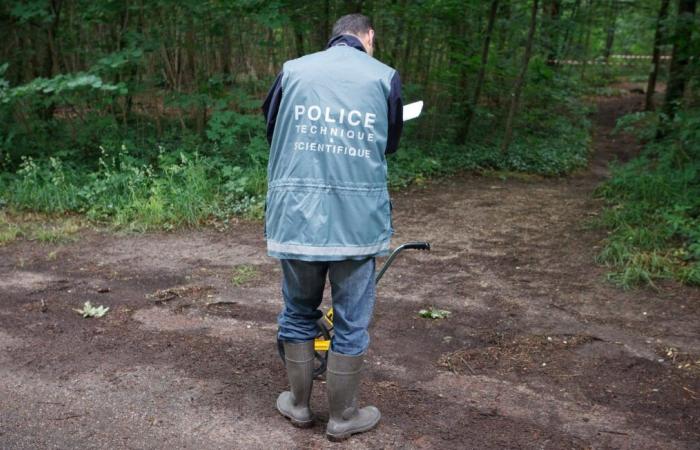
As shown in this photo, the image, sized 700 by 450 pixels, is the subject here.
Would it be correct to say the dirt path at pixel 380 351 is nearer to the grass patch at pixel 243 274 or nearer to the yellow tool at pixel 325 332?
the grass patch at pixel 243 274

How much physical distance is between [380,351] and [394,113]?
5.88ft

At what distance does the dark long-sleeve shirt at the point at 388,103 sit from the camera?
9.89ft

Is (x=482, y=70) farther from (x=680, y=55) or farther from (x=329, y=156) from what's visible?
(x=329, y=156)

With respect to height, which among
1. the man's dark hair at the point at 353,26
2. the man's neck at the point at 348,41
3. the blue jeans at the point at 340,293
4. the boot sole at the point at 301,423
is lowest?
the boot sole at the point at 301,423

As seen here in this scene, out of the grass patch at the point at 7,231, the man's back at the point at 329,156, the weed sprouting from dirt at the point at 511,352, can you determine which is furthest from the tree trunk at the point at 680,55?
the grass patch at the point at 7,231

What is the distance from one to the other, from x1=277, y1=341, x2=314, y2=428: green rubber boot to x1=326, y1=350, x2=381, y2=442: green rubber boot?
132mm

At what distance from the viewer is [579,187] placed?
33.8 ft

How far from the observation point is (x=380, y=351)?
13.9ft

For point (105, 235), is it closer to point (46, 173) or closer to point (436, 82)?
point (46, 173)

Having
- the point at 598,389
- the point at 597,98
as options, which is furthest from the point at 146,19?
the point at 597,98

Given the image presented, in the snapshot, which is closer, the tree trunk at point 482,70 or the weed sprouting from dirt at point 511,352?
the weed sprouting from dirt at point 511,352

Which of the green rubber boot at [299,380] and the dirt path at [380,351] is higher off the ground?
the green rubber boot at [299,380]

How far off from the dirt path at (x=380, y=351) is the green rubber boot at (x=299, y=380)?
74 mm

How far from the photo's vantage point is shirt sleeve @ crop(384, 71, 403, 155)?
3.01 meters
